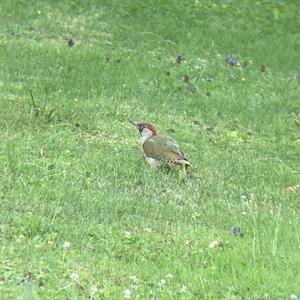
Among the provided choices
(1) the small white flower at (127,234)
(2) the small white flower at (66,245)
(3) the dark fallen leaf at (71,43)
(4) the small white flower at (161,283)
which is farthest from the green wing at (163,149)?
(3) the dark fallen leaf at (71,43)

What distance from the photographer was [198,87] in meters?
12.3

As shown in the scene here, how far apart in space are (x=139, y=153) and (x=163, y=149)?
753 mm

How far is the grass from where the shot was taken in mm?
6156

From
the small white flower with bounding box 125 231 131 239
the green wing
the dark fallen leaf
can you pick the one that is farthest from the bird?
the dark fallen leaf

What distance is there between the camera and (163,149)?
28.0 feet

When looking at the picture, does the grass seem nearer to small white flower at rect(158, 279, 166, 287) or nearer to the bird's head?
small white flower at rect(158, 279, 166, 287)

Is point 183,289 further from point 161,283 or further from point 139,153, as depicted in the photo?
point 139,153

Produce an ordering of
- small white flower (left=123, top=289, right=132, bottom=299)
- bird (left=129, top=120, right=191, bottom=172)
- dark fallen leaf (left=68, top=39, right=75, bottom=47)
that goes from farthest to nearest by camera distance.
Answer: dark fallen leaf (left=68, top=39, right=75, bottom=47) < bird (left=129, top=120, right=191, bottom=172) < small white flower (left=123, top=289, right=132, bottom=299)

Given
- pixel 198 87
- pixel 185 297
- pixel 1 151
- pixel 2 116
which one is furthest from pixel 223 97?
pixel 185 297

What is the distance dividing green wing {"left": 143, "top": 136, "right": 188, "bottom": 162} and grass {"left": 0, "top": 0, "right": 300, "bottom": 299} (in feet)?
0.62

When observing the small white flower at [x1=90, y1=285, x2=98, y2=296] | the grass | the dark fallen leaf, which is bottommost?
the dark fallen leaf

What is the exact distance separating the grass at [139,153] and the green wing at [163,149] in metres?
0.19

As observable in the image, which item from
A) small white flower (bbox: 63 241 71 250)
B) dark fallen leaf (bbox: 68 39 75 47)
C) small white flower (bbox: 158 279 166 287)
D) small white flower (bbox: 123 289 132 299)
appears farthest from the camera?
dark fallen leaf (bbox: 68 39 75 47)

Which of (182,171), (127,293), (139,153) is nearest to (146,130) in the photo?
(139,153)
